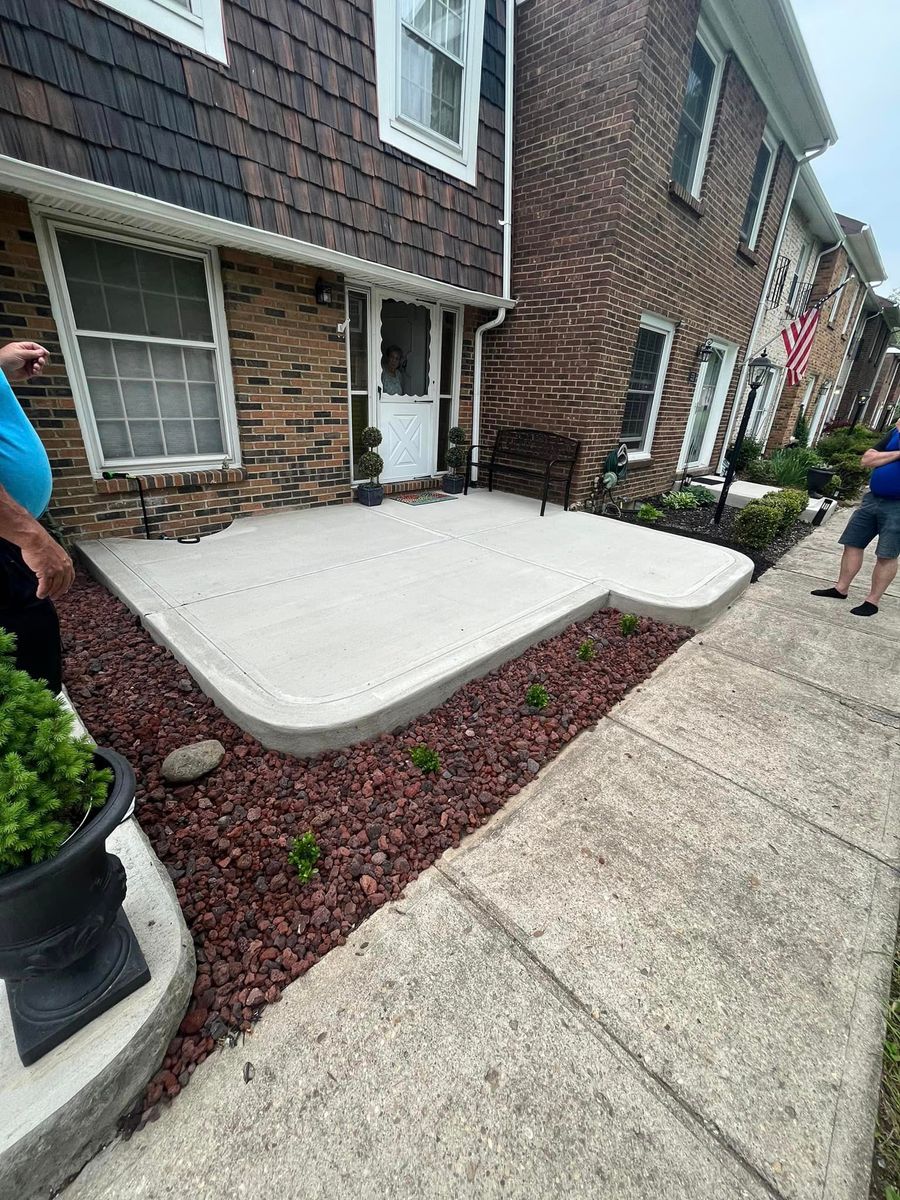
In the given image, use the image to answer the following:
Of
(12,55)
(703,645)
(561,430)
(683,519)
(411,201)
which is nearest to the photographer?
(12,55)

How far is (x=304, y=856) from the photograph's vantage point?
5.56 ft

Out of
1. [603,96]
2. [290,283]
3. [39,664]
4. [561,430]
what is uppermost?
[603,96]

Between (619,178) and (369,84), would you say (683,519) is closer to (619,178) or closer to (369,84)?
(619,178)

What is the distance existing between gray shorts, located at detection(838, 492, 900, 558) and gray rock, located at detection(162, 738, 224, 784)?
14.6 ft

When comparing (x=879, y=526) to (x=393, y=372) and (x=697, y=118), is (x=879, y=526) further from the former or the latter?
(x=697, y=118)

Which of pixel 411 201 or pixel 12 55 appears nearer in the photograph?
pixel 12 55

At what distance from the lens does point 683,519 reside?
252 inches

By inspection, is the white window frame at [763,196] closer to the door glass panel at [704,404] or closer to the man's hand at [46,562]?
the door glass panel at [704,404]

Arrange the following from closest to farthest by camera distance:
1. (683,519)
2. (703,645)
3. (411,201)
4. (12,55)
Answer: (12,55)
(703,645)
(411,201)
(683,519)

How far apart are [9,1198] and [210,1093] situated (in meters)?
0.36

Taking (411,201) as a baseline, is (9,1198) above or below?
below

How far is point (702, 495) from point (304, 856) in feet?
24.5

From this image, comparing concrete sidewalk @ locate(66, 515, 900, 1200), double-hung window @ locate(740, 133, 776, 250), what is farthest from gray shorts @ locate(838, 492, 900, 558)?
double-hung window @ locate(740, 133, 776, 250)

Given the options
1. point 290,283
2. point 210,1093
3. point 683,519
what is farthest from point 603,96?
point 210,1093
